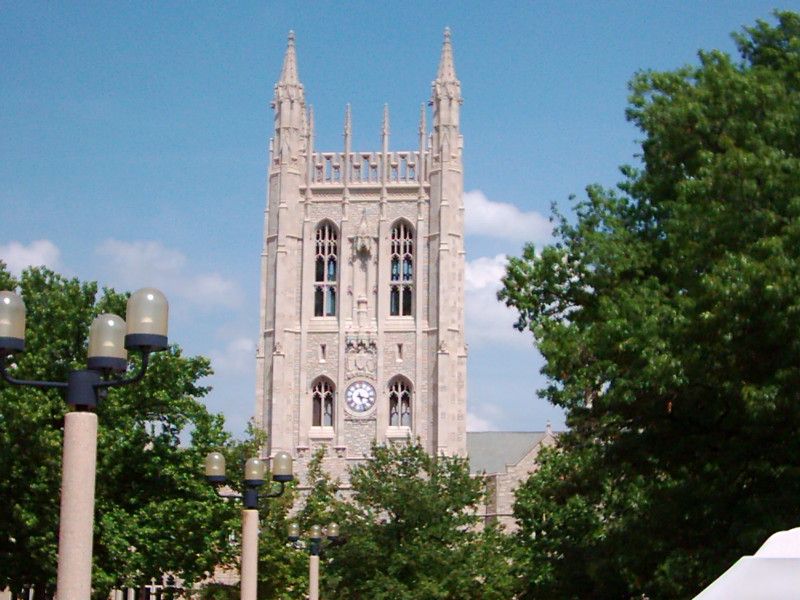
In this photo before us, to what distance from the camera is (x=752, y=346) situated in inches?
797

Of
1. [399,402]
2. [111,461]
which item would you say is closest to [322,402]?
[399,402]

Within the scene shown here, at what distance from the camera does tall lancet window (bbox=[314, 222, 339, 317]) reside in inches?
3172

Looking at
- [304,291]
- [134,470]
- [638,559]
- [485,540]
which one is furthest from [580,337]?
[304,291]

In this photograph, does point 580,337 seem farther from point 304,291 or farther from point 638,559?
point 304,291

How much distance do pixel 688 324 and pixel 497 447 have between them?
73171 millimetres

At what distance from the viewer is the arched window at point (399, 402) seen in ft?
258

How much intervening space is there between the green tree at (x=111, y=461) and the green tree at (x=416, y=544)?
1347 centimetres

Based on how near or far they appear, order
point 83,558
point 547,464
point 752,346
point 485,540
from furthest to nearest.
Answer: point 485,540 < point 547,464 < point 752,346 < point 83,558

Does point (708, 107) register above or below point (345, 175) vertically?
below

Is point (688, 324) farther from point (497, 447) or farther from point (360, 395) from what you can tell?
point (497, 447)

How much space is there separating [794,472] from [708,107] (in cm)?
660

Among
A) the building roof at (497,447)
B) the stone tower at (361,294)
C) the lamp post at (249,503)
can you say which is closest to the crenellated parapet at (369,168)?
the stone tower at (361,294)

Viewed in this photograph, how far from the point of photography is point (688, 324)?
20.4 meters

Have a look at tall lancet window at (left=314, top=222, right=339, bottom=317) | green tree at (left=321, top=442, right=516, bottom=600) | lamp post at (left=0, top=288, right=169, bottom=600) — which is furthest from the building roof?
lamp post at (left=0, top=288, right=169, bottom=600)
